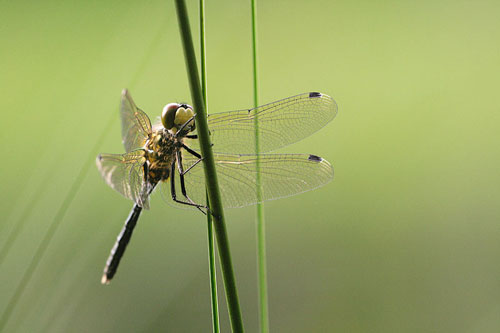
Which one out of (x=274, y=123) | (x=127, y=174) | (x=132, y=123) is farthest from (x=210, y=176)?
(x=132, y=123)

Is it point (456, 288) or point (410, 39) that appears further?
point (410, 39)

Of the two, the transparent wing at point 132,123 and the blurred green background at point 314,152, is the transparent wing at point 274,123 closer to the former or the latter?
the transparent wing at point 132,123

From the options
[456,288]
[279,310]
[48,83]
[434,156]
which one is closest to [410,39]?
[434,156]

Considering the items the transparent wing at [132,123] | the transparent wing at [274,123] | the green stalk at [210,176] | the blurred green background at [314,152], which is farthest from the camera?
the blurred green background at [314,152]

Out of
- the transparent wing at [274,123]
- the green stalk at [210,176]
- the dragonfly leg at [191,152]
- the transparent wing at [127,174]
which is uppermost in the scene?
the transparent wing at [274,123]

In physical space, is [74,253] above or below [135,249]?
below

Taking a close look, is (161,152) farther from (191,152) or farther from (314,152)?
(314,152)

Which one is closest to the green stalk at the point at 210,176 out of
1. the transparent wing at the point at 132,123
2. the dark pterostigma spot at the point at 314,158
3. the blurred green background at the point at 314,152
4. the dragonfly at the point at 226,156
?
the dragonfly at the point at 226,156

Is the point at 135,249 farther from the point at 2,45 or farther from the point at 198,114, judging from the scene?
the point at 198,114
